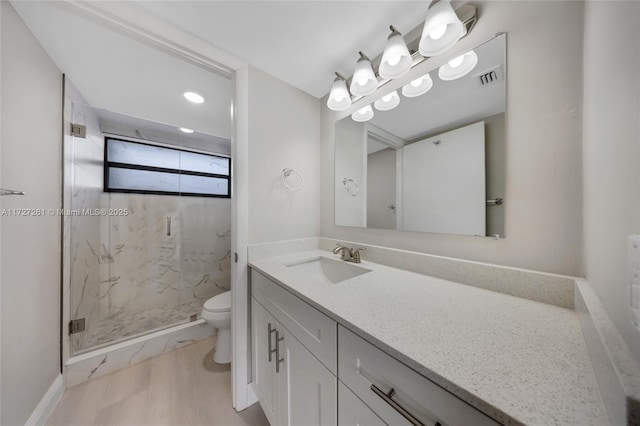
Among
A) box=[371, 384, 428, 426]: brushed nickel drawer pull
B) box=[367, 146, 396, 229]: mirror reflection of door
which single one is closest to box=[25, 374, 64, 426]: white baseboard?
box=[371, 384, 428, 426]: brushed nickel drawer pull

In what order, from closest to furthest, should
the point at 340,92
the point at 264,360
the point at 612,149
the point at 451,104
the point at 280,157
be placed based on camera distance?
the point at 612,149 → the point at 451,104 → the point at 264,360 → the point at 340,92 → the point at 280,157

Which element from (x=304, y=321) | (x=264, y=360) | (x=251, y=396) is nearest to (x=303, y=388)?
(x=304, y=321)

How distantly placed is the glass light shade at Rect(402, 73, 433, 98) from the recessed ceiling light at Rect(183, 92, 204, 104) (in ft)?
5.19

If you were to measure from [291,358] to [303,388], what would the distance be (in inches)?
4.5

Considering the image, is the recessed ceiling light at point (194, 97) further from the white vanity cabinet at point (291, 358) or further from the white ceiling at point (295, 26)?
the white vanity cabinet at point (291, 358)

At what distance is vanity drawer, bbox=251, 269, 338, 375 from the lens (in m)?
0.66

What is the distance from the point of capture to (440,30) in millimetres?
897

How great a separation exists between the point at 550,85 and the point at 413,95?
0.53 m

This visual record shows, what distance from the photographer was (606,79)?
48cm

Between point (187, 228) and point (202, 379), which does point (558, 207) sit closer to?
point (202, 379)

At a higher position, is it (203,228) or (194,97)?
(194,97)

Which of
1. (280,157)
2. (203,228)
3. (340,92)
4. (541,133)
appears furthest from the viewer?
(203,228)

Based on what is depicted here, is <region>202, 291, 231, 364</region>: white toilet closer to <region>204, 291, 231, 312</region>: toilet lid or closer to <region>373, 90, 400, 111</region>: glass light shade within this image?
<region>204, 291, 231, 312</region>: toilet lid

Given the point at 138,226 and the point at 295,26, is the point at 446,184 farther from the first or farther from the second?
the point at 138,226
